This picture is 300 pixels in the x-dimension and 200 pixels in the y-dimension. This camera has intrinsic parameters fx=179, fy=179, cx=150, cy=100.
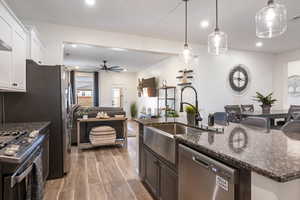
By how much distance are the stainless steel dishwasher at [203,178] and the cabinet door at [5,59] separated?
2.18 metres

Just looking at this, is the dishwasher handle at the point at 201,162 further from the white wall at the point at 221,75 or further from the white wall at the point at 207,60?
the white wall at the point at 221,75

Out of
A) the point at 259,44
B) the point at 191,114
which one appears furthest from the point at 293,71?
the point at 191,114

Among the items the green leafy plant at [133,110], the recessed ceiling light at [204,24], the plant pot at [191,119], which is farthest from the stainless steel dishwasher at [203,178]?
the green leafy plant at [133,110]

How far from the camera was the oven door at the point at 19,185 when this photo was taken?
4.21ft

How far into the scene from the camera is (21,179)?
142cm

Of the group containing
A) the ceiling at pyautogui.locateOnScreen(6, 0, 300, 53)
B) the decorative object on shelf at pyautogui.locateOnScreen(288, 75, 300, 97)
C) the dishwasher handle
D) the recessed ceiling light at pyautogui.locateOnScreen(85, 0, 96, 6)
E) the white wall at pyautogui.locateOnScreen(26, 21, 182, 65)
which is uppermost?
the ceiling at pyautogui.locateOnScreen(6, 0, 300, 53)

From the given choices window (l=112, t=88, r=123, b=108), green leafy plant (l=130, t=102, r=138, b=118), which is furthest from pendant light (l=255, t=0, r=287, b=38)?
window (l=112, t=88, r=123, b=108)

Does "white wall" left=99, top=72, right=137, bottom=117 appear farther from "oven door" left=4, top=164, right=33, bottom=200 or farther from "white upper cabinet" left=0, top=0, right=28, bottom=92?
"oven door" left=4, top=164, right=33, bottom=200

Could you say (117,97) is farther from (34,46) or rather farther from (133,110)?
(34,46)

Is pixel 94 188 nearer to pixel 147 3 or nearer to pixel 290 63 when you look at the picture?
pixel 147 3

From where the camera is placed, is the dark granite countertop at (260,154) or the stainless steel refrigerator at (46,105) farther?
the stainless steel refrigerator at (46,105)

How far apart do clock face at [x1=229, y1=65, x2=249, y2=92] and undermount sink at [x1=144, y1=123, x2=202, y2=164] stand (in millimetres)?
4011

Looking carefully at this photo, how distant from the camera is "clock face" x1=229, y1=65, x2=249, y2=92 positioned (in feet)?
19.2

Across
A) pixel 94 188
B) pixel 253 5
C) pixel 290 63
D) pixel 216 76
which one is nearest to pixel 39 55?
pixel 94 188
